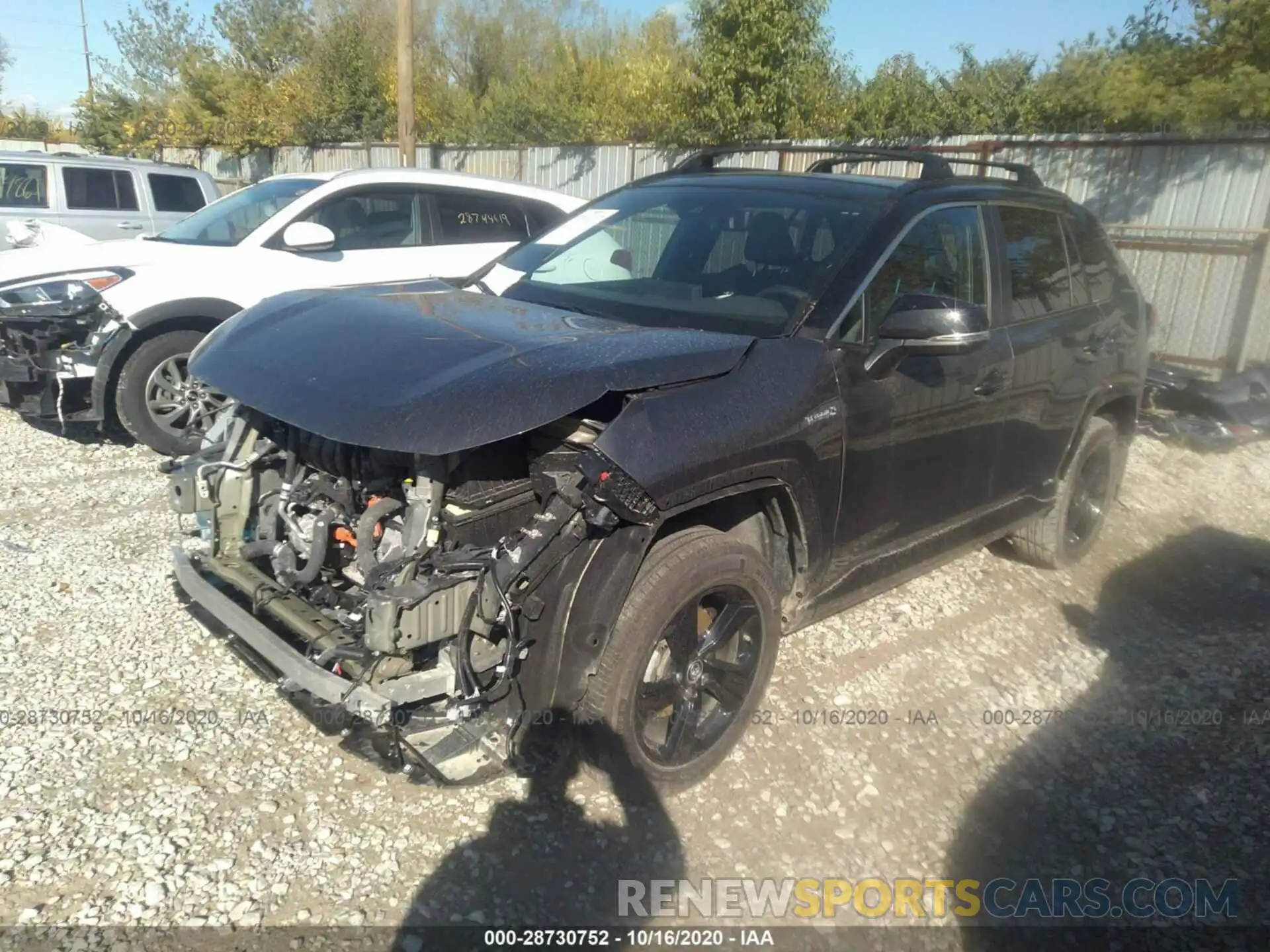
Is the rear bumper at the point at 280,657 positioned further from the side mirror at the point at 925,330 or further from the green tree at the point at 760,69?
the green tree at the point at 760,69

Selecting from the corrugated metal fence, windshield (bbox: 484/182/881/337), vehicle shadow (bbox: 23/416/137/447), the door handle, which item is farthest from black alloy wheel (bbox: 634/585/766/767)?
the corrugated metal fence

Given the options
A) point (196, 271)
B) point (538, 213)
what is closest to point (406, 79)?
point (538, 213)

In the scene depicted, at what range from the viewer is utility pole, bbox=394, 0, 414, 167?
13133mm

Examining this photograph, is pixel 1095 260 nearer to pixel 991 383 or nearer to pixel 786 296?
pixel 991 383

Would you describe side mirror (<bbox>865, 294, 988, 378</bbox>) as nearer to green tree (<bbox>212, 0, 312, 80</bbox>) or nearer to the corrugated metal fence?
the corrugated metal fence

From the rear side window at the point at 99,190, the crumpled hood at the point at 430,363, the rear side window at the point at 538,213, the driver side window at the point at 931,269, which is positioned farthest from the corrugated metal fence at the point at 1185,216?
the rear side window at the point at 99,190

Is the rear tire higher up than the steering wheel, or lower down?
A: lower down

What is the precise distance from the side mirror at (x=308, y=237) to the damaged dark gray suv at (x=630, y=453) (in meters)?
2.46

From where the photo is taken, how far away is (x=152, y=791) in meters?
3.13

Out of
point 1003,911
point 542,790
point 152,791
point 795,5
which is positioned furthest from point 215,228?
point 795,5

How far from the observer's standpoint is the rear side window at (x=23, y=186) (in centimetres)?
1018

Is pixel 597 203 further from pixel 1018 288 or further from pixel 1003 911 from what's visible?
pixel 1003 911

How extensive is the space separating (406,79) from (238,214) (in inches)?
266

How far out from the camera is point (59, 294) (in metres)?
6.19
